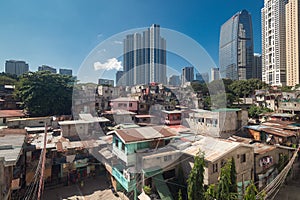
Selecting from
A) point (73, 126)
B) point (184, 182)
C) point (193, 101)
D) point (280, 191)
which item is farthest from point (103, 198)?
point (193, 101)

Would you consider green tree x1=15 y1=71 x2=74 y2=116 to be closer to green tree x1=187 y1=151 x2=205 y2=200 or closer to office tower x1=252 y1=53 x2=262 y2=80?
green tree x1=187 y1=151 x2=205 y2=200

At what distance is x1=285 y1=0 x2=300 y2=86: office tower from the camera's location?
95.7 feet

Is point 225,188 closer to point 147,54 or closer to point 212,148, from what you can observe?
point 212,148

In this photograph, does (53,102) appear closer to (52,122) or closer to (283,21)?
(52,122)

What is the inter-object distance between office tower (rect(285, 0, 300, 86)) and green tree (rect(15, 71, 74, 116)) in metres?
37.0

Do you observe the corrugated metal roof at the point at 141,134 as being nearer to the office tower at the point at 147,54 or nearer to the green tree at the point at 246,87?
the office tower at the point at 147,54

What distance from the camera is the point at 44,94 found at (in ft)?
47.4

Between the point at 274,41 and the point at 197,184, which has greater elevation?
the point at 274,41

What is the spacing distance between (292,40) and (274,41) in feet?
9.52

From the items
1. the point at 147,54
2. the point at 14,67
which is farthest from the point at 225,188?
the point at 14,67

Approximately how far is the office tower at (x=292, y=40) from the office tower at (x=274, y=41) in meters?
0.88

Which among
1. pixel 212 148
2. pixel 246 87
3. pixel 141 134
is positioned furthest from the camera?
pixel 246 87

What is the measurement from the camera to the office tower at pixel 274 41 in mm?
31703

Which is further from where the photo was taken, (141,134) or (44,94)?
(44,94)
